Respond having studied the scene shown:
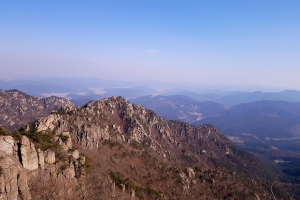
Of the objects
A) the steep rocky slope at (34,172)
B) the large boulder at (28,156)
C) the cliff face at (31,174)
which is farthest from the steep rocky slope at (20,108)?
the large boulder at (28,156)

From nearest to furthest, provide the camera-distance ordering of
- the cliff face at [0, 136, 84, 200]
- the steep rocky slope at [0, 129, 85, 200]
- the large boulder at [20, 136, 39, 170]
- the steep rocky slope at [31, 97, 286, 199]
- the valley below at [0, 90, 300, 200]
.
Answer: the cliff face at [0, 136, 84, 200] → the steep rocky slope at [0, 129, 85, 200] → the large boulder at [20, 136, 39, 170] → the valley below at [0, 90, 300, 200] → the steep rocky slope at [31, 97, 286, 199]

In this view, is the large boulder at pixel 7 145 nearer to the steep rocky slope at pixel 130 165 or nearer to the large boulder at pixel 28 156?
the large boulder at pixel 28 156

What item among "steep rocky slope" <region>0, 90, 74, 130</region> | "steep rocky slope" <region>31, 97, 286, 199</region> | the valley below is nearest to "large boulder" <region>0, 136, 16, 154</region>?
the valley below

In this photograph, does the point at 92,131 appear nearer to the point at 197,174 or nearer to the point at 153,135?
the point at 197,174

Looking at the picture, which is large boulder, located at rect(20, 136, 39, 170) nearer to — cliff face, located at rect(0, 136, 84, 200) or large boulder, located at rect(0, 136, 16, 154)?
cliff face, located at rect(0, 136, 84, 200)

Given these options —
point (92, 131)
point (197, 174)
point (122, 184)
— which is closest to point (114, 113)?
point (92, 131)

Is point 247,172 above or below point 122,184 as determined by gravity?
below

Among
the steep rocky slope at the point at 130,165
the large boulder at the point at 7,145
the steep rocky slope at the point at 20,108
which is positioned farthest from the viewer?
the steep rocky slope at the point at 20,108
